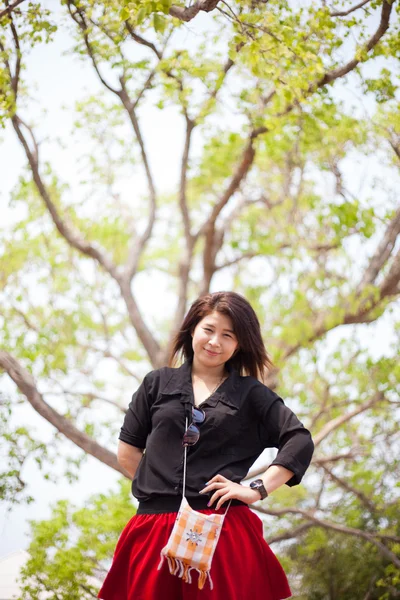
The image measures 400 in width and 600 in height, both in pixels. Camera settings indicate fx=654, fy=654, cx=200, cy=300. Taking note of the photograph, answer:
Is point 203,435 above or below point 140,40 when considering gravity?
below

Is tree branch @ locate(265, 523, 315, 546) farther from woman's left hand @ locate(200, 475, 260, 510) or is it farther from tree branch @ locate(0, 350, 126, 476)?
woman's left hand @ locate(200, 475, 260, 510)

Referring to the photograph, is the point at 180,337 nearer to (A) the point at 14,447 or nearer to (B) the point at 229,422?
(B) the point at 229,422

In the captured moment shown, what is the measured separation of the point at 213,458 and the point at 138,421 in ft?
0.73

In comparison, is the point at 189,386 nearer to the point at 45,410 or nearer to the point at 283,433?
the point at 283,433

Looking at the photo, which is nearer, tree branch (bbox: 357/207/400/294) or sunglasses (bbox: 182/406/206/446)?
sunglasses (bbox: 182/406/206/446)

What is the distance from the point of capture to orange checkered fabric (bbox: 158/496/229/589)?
139cm

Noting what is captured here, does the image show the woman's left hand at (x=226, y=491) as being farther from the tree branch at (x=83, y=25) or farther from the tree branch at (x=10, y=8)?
the tree branch at (x=83, y=25)

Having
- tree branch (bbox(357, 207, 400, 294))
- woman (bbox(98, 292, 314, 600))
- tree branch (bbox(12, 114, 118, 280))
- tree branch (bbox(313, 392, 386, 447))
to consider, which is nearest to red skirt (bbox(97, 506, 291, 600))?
woman (bbox(98, 292, 314, 600))

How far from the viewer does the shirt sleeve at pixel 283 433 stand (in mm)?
1492

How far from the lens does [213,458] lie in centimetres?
155

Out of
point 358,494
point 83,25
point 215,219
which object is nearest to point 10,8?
point 83,25

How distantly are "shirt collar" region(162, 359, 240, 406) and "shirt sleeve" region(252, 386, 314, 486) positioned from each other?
0.18ft

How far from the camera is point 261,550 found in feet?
5.01

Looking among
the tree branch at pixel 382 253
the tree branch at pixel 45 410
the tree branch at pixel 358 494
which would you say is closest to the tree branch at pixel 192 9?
the tree branch at pixel 45 410
